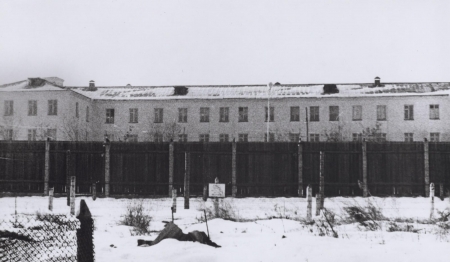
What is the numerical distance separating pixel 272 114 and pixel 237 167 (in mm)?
29622

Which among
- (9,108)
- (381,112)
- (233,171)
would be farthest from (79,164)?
(381,112)

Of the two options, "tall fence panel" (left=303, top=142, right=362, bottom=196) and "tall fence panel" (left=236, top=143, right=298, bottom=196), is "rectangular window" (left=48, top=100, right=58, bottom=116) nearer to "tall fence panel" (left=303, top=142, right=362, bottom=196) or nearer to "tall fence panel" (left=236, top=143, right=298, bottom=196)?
"tall fence panel" (left=236, top=143, right=298, bottom=196)

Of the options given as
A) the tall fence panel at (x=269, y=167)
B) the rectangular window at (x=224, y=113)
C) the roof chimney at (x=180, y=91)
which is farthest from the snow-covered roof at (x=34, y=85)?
the tall fence panel at (x=269, y=167)

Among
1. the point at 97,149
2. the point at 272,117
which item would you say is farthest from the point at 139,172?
the point at 272,117

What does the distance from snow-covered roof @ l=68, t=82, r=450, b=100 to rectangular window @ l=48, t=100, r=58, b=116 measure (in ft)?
21.2

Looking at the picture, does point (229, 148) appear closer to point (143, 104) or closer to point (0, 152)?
point (0, 152)

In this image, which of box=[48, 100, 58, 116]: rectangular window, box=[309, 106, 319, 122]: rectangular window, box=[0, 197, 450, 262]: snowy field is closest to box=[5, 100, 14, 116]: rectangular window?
box=[48, 100, 58, 116]: rectangular window

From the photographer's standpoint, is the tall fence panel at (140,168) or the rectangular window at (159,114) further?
the rectangular window at (159,114)

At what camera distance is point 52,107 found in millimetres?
43156

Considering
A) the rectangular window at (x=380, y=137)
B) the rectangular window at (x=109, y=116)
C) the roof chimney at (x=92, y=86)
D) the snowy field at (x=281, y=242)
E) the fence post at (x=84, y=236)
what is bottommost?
the snowy field at (x=281, y=242)

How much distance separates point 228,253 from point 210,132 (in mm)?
41252

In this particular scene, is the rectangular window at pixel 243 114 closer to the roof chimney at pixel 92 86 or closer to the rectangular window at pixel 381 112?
the rectangular window at pixel 381 112

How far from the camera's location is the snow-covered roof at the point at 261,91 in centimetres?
4731

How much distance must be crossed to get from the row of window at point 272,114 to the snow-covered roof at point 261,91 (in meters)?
1.24
